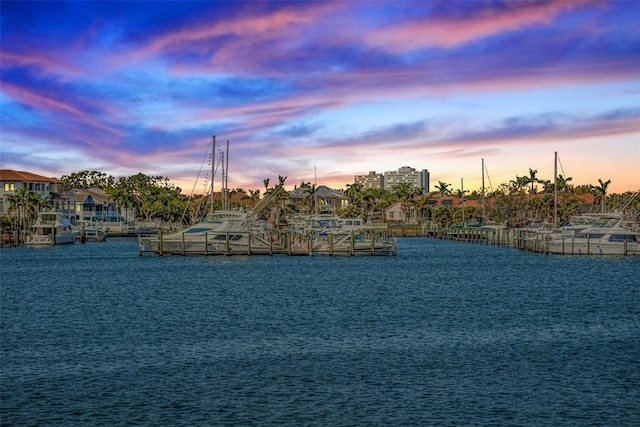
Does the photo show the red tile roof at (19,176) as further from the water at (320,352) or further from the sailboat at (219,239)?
the water at (320,352)

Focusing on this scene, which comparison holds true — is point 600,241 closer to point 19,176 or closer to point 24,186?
point 24,186

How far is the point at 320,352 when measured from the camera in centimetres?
3200

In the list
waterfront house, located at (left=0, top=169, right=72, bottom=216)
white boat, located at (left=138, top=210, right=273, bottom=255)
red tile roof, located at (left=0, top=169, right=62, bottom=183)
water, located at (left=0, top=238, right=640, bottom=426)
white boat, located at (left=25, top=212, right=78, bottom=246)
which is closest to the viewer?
water, located at (left=0, top=238, right=640, bottom=426)

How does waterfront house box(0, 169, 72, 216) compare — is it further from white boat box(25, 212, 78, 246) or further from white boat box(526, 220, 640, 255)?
white boat box(526, 220, 640, 255)

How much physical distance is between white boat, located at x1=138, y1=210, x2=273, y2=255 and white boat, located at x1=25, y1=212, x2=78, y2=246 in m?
39.6

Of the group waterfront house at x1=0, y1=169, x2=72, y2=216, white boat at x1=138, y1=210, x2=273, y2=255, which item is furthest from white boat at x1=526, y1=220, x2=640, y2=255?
waterfront house at x1=0, y1=169, x2=72, y2=216

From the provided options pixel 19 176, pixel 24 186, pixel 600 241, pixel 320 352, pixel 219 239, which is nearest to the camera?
pixel 320 352

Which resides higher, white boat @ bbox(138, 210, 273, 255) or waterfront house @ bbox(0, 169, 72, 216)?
waterfront house @ bbox(0, 169, 72, 216)

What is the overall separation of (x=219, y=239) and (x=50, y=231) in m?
50.6

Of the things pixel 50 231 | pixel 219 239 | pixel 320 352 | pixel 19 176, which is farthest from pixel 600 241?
pixel 19 176

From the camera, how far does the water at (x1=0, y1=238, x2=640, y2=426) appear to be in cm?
2334

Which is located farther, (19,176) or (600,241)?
(19,176)

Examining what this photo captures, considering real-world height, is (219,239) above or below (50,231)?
below

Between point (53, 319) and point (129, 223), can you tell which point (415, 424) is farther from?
point (129, 223)
